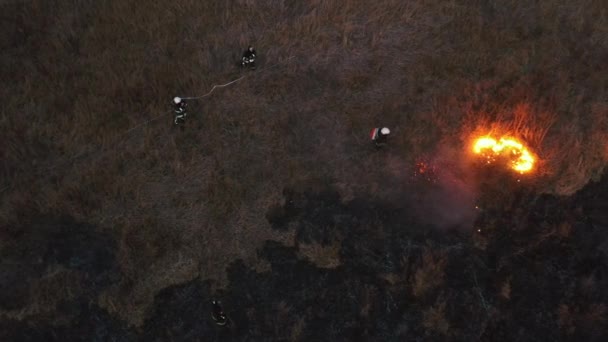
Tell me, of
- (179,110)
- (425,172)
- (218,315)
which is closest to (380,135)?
(425,172)

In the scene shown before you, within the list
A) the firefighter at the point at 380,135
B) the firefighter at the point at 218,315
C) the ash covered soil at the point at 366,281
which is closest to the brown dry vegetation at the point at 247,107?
the ash covered soil at the point at 366,281

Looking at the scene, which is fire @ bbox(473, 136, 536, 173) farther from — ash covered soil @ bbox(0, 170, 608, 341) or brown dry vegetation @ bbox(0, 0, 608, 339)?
ash covered soil @ bbox(0, 170, 608, 341)

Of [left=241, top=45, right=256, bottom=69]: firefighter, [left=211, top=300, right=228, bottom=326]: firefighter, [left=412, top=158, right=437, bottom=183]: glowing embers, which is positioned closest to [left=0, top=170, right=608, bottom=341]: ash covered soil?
[left=211, top=300, right=228, bottom=326]: firefighter

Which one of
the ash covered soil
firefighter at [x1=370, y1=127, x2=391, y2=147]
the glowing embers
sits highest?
firefighter at [x1=370, y1=127, x2=391, y2=147]

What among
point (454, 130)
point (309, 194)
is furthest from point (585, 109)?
point (309, 194)

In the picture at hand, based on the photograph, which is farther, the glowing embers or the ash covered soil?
the glowing embers

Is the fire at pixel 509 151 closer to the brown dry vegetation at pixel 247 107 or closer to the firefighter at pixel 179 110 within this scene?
the brown dry vegetation at pixel 247 107

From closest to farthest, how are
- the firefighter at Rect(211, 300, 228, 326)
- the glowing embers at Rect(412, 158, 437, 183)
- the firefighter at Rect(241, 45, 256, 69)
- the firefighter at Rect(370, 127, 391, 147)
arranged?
1. the firefighter at Rect(211, 300, 228, 326)
2. the firefighter at Rect(370, 127, 391, 147)
3. the glowing embers at Rect(412, 158, 437, 183)
4. the firefighter at Rect(241, 45, 256, 69)
